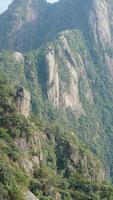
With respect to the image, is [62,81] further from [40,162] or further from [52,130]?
[40,162]

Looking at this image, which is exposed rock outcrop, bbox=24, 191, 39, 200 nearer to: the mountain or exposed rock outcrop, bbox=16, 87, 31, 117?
the mountain

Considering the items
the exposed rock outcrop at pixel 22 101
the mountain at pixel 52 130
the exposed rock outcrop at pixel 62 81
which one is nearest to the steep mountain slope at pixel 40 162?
the mountain at pixel 52 130

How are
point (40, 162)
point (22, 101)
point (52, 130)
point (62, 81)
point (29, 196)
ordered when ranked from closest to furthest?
point (29, 196)
point (40, 162)
point (22, 101)
point (52, 130)
point (62, 81)

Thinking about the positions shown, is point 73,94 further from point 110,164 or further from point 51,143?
point 51,143

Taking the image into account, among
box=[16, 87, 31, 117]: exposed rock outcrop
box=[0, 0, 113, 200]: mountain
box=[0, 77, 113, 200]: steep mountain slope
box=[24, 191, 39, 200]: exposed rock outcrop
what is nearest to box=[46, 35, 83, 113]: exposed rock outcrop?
box=[0, 0, 113, 200]: mountain

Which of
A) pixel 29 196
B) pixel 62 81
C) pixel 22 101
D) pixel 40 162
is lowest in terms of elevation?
pixel 29 196

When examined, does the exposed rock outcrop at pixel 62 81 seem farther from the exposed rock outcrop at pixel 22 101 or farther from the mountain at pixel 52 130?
the exposed rock outcrop at pixel 22 101

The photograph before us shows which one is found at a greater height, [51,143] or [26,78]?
[26,78]

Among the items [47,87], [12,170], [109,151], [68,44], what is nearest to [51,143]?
[12,170]

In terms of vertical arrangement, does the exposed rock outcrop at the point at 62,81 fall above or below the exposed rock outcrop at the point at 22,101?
above

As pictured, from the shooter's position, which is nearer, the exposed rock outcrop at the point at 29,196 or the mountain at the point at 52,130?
the exposed rock outcrop at the point at 29,196

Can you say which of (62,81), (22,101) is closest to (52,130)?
(22,101)
